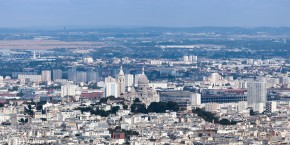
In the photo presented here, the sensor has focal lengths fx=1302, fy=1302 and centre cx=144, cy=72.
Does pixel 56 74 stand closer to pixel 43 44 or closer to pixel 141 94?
pixel 141 94

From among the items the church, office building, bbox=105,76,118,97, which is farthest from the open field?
the church

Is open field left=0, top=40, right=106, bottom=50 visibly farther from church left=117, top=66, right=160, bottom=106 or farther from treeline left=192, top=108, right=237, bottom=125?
treeline left=192, top=108, right=237, bottom=125

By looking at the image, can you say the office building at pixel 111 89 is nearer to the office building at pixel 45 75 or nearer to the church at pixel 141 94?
the church at pixel 141 94

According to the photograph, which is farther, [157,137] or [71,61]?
[71,61]

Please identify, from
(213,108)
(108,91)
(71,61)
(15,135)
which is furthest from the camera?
(71,61)

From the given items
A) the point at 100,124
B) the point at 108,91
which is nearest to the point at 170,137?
the point at 100,124

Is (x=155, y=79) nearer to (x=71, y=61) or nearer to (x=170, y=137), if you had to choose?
(x=71, y=61)
